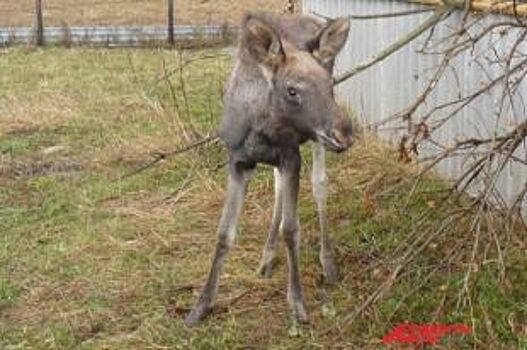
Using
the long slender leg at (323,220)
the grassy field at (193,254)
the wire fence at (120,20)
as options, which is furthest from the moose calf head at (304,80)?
the wire fence at (120,20)

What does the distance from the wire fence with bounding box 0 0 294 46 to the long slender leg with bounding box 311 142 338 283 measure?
1078 centimetres

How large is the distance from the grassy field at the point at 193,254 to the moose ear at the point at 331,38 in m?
0.81

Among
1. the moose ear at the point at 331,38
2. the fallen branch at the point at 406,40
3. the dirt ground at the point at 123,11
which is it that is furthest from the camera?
the dirt ground at the point at 123,11

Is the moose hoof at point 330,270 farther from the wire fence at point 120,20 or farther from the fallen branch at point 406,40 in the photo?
the wire fence at point 120,20

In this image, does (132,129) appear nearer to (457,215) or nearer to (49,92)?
(49,92)

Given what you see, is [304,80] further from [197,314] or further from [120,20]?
[120,20]

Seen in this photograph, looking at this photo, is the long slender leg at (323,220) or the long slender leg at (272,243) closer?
the long slender leg at (323,220)

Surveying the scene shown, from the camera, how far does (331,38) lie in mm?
5012

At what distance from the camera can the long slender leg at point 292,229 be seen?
5.14m

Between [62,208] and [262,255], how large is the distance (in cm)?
215

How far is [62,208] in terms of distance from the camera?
300 inches
